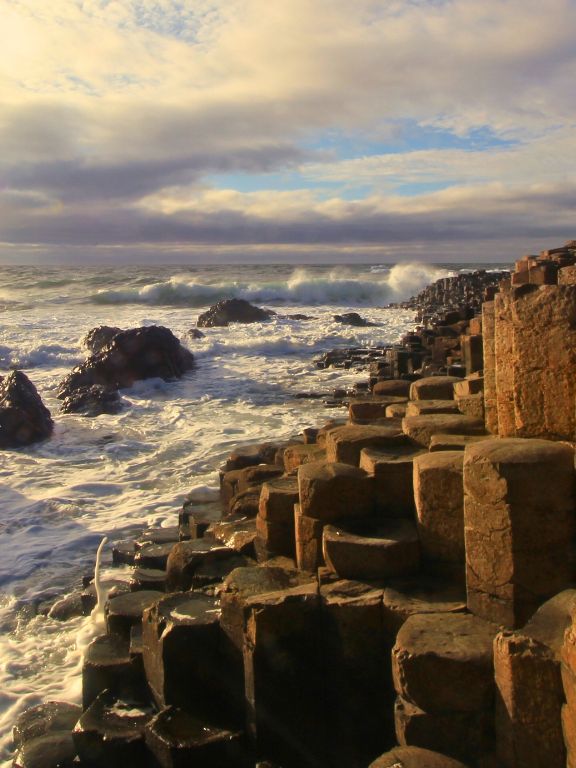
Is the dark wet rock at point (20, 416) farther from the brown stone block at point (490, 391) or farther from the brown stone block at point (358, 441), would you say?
the brown stone block at point (490, 391)

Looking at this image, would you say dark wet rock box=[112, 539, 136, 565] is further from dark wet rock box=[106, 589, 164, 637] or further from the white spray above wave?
the white spray above wave

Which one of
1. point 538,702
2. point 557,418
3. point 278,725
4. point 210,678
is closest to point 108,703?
point 210,678

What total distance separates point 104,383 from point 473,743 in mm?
13550

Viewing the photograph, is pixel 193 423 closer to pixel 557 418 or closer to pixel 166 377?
pixel 166 377

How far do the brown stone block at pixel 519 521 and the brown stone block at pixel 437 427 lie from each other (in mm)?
1360

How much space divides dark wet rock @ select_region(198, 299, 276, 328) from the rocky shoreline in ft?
79.8

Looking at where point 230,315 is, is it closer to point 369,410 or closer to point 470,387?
point 369,410

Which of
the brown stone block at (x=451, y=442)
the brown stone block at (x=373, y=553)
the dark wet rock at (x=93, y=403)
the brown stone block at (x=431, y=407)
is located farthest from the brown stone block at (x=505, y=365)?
the dark wet rock at (x=93, y=403)

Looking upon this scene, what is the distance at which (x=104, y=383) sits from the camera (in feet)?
51.7

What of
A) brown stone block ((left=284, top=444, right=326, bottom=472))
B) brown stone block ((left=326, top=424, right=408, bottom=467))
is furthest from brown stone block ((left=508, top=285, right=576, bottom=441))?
brown stone block ((left=284, top=444, right=326, bottom=472))

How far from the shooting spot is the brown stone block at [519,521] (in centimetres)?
313

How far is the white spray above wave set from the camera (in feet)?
152

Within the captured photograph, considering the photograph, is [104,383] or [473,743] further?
[104,383]

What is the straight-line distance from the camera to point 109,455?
1075 centimetres
